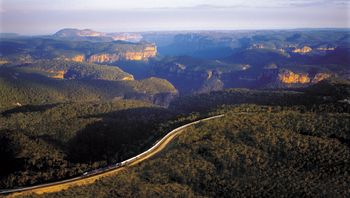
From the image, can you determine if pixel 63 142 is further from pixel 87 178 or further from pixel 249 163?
pixel 249 163

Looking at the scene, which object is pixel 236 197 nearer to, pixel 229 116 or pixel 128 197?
pixel 128 197

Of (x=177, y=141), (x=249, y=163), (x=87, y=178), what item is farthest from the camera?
(x=177, y=141)

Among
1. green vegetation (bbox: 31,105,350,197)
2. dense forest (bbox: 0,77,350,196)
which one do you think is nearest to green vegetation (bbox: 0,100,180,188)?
dense forest (bbox: 0,77,350,196)

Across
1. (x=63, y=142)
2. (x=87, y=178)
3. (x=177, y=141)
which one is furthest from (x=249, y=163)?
(x=63, y=142)

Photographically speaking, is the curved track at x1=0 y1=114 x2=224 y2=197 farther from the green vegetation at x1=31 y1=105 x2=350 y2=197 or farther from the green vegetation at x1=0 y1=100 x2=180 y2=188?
the green vegetation at x1=0 y1=100 x2=180 y2=188

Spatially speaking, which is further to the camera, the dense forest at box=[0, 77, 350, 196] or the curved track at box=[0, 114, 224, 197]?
the dense forest at box=[0, 77, 350, 196]

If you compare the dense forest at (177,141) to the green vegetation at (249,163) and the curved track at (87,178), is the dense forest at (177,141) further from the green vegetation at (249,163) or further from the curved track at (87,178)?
the curved track at (87,178)

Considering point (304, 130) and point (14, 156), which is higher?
point (304, 130)

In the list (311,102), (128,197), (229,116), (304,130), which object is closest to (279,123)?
(304,130)

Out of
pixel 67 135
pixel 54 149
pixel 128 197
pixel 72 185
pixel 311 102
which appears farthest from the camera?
pixel 311 102

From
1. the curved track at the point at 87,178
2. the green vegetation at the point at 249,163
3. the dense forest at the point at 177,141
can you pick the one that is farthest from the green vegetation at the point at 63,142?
the green vegetation at the point at 249,163

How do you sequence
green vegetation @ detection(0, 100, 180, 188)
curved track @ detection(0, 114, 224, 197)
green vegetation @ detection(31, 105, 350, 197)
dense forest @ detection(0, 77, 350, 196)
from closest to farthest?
green vegetation @ detection(31, 105, 350, 197) < curved track @ detection(0, 114, 224, 197) < dense forest @ detection(0, 77, 350, 196) < green vegetation @ detection(0, 100, 180, 188)
